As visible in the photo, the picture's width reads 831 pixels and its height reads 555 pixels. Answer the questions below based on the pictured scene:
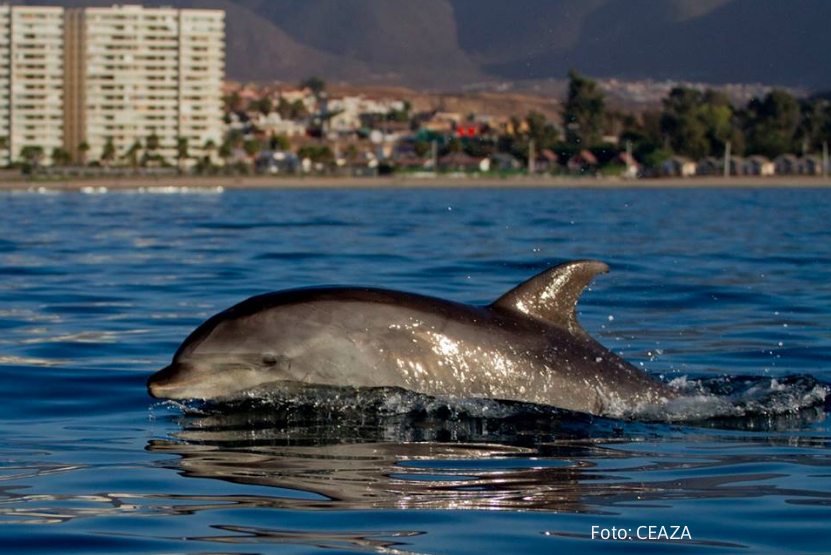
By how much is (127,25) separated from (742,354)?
171m

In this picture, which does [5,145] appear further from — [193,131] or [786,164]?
[786,164]

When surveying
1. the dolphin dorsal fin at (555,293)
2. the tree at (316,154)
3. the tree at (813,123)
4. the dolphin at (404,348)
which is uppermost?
the tree at (813,123)

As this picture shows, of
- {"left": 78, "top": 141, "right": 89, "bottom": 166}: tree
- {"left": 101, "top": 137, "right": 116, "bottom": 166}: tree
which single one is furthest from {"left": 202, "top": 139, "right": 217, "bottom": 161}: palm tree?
{"left": 78, "top": 141, "right": 89, "bottom": 166}: tree

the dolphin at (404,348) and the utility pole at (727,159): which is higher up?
the utility pole at (727,159)

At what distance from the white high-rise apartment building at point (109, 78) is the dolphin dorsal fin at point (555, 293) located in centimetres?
16003

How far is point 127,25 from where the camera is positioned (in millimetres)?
174750

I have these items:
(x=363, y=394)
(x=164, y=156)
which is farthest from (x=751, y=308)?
(x=164, y=156)

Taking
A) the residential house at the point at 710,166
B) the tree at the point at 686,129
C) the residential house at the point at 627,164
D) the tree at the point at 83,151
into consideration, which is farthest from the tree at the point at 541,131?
the tree at the point at 83,151

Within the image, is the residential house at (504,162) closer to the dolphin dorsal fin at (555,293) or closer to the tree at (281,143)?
the tree at (281,143)

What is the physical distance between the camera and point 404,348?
7.02 m

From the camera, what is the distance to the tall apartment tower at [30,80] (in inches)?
6565

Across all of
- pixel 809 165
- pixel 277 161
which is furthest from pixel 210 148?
pixel 809 165

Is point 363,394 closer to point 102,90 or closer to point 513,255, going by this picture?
point 513,255

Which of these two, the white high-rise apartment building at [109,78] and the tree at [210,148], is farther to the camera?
the white high-rise apartment building at [109,78]
